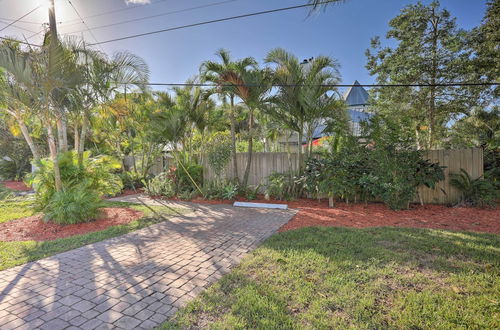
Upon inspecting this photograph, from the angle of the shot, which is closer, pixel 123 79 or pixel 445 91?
pixel 123 79

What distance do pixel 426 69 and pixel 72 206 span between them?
10786 mm

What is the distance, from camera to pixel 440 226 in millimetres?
4910

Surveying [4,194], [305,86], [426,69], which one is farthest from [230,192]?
[4,194]

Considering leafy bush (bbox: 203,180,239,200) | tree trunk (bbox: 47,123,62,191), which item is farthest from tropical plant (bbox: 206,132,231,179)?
tree trunk (bbox: 47,123,62,191)

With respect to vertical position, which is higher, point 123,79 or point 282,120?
point 123,79

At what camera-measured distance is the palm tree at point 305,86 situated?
23.0ft

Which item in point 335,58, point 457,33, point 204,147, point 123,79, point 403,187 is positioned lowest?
point 403,187

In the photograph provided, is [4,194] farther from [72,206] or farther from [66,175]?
[72,206]

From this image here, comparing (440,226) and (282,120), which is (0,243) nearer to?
(282,120)

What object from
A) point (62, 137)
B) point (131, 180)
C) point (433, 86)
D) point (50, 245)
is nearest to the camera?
point (50, 245)

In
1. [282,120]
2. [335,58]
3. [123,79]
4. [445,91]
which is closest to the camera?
[123,79]

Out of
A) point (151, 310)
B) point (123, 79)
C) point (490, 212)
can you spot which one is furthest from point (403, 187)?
point (123, 79)

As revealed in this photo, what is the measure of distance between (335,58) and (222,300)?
694 cm

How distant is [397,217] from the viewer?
568 cm
